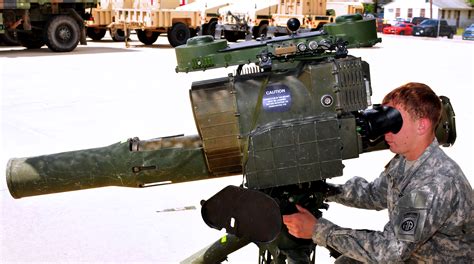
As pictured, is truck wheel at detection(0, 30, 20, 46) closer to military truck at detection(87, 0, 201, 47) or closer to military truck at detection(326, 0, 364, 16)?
military truck at detection(87, 0, 201, 47)

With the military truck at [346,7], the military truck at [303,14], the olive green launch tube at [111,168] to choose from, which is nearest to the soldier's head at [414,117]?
the olive green launch tube at [111,168]

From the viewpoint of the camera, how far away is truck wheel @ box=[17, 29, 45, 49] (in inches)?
794

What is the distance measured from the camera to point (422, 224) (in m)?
2.32

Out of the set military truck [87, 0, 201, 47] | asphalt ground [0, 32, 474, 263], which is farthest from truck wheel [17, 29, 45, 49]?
asphalt ground [0, 32, 474, 263]

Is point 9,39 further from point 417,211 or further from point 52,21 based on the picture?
point 417,211

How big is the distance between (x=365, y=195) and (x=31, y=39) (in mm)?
18896

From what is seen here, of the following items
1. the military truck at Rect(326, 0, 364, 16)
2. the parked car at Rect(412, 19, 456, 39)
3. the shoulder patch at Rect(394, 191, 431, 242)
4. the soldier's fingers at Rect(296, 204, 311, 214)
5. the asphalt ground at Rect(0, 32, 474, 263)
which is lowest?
the asphalt ground at Rect(0, 32, 474, 263)

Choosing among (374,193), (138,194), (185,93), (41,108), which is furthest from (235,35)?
(374,193)

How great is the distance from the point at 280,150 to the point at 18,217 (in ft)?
10.8

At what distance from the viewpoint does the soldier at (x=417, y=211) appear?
2.35 metres

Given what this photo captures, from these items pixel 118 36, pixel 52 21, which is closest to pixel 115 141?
pixel 52 21

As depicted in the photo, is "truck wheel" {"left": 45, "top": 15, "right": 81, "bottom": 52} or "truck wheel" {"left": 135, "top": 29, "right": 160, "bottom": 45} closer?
"truck wheel" {"left": 45, "top": 15, "right": 81, "bottom": 52}

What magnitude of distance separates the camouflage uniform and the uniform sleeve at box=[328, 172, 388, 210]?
10.4 inches

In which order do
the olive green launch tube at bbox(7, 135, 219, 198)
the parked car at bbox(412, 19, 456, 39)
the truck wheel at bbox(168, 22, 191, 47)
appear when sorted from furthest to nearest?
the parked car at bbox(412, 19, 456, 39)
the truck wheel at bbox(168, 22, 191, 47)
the olive green launch tube at bbox(7, 135, 219, 198)
